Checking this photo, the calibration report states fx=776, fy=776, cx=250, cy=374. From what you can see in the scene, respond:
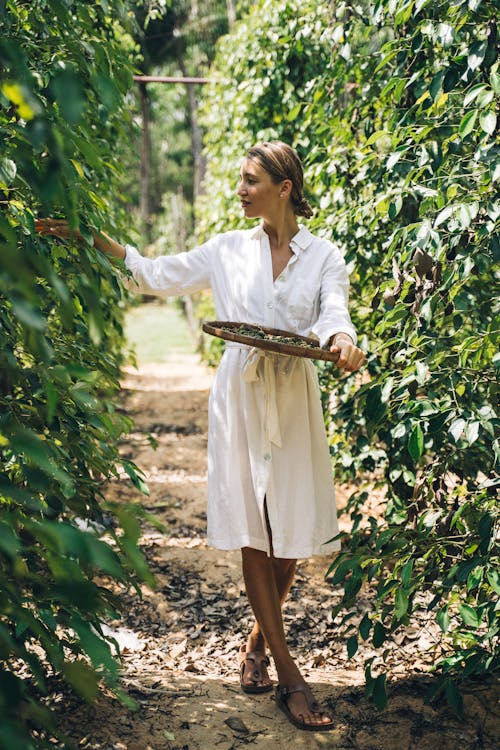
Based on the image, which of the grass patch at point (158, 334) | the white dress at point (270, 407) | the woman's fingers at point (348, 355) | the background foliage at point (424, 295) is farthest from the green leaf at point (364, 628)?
the grass patch at point (158, 334)

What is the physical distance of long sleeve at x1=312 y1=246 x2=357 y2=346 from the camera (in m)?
2.55

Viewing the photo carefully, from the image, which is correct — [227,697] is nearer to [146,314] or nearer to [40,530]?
[40,530]

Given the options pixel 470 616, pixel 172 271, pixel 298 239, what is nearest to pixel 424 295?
pixel 298 239

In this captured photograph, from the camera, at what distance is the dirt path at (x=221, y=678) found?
8.03 ft

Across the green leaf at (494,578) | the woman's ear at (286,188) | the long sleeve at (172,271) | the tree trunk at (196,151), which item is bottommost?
the green leaf at (494,578)

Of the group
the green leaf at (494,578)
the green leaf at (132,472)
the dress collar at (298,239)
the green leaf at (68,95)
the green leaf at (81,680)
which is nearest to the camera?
the green leaf at (68,95)

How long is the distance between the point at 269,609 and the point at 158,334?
47.4 feet

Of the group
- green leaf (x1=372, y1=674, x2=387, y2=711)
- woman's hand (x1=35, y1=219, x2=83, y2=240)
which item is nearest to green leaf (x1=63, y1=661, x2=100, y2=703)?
woman's hand (x1=35, y1=219, x2=83, y2=240)

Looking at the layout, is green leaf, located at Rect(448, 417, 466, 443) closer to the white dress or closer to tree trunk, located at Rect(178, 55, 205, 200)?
the white dress

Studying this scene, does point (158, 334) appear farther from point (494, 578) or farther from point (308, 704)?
point (494, 578)

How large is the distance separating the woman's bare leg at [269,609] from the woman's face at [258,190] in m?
1.20

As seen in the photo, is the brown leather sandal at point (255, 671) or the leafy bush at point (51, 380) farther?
the brown leather sandal at point (255, 671)

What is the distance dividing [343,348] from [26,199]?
104 cm

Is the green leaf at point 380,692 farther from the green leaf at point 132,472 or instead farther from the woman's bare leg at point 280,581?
the green leaf at point 132,472
